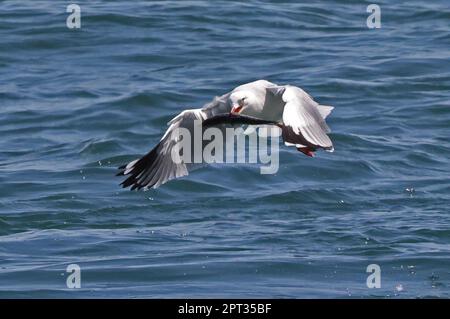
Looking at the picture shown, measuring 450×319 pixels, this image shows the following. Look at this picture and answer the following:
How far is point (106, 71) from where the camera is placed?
58.0ft

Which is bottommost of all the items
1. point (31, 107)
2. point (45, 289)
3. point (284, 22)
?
point (45, 289)

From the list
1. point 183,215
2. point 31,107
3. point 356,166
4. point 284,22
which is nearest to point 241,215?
point 183,215

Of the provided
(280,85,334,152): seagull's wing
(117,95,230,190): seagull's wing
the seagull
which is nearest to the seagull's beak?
the seagull

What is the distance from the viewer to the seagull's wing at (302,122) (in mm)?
9023

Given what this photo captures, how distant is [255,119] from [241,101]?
0.85 feet

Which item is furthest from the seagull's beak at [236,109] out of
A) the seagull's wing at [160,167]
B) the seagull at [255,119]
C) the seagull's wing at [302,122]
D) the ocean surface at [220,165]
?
the ocean surface at [220,165]

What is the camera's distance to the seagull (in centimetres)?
915

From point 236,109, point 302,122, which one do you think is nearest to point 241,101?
point 236,109

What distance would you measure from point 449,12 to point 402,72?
293 cm

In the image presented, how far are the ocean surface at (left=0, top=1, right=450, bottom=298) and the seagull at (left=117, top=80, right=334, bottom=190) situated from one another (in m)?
0.89

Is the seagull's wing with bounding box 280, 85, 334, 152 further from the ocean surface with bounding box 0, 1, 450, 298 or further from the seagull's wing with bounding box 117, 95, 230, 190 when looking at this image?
the ocean surface with bounding box 0, 1, 450, 298

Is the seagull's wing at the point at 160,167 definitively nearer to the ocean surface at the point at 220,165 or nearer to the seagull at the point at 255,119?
the seagull at the point at 255,119

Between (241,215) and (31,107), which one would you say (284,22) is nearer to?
(31,107)

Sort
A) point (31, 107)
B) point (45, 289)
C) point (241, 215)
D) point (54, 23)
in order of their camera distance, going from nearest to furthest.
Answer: point (45, 289) → point (241, 215) → point (31, 107) → point (54, 23)
